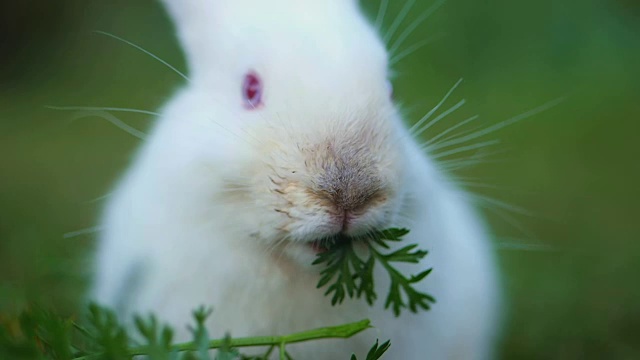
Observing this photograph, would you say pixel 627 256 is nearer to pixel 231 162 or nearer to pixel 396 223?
pixel 396 223

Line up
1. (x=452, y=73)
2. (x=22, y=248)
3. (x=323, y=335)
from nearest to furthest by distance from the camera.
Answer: (x=323, y=335) < (x=22, y=248) < (x=452, y=73)

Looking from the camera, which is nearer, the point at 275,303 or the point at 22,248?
the point at 275,303

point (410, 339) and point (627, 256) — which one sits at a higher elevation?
point (627, 256)

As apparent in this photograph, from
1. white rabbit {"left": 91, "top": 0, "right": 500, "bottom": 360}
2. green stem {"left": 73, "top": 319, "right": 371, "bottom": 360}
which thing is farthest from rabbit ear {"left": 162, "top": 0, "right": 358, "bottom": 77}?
green stem {"left": 73, "top": 319, "right": 371, "bottom": 360}

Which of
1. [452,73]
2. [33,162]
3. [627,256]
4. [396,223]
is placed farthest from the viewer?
[452,73]

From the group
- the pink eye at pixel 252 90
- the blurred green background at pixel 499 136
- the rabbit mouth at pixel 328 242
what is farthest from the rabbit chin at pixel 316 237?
the blurred green background at pixel 499 136

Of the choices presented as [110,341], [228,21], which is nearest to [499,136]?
[228,21]

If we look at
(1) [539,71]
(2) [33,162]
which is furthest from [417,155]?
(1) [539,71]
